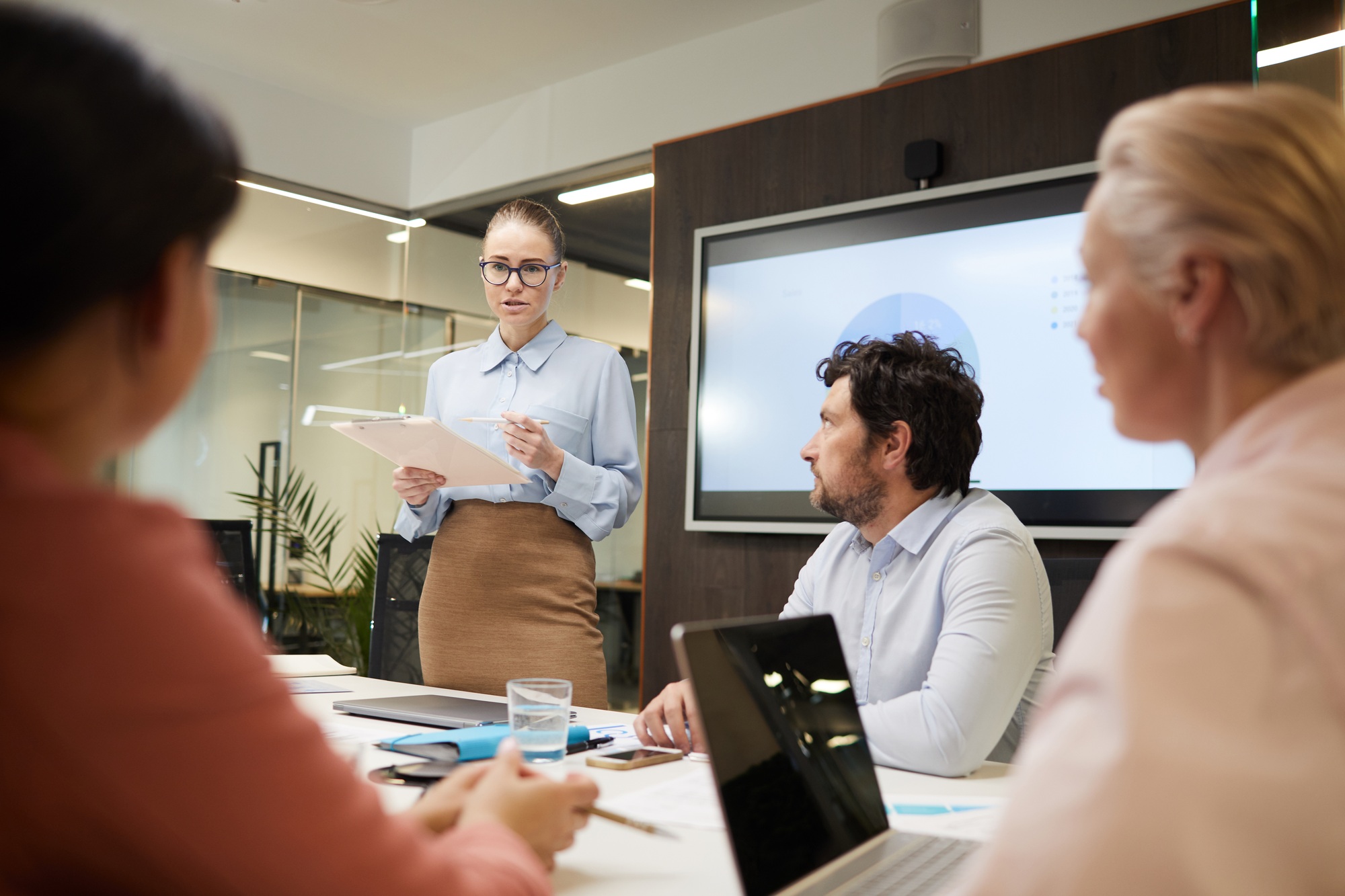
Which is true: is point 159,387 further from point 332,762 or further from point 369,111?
point 369,111

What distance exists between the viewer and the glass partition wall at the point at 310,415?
464cm

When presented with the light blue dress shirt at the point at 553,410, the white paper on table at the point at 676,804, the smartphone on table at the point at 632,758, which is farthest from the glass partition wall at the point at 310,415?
the white paper on table at the point at 676,804

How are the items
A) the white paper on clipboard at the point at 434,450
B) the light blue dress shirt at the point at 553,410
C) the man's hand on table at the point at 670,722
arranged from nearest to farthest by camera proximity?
the man's hand on table at the point at 670,722
the white paper on clipboard at the point at 434,450
the light blue dress shirt at the point at 553,410

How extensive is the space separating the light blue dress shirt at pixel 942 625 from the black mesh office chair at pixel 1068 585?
21cm

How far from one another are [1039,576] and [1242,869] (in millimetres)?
1248

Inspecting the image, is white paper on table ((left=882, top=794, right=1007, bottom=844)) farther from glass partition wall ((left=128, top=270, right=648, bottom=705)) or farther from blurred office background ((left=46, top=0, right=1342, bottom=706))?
glass partition wall ((left=128, top=270, right=648, bottom=705))

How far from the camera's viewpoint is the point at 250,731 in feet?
1.66

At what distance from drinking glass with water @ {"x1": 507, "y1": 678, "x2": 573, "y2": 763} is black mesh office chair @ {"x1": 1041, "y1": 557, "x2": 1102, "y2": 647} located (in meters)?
0.99

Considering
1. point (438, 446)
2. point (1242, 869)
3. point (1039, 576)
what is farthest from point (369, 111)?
point (1242, 869)

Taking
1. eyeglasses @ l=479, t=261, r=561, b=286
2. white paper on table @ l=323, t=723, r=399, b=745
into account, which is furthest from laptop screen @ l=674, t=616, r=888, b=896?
eyeglasses @ l=479, t=261, r=561, b=286

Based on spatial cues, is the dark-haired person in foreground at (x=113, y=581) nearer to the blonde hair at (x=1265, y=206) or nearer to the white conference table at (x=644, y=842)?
the white conference table at (x=644, y=842)

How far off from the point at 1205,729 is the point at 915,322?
2803 millimetres

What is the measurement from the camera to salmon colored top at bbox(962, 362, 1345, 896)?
19.0 inches

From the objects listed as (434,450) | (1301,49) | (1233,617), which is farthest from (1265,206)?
(1301,49)
